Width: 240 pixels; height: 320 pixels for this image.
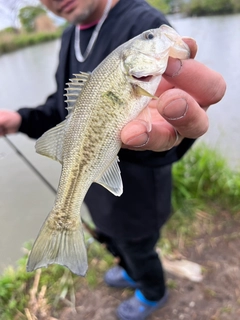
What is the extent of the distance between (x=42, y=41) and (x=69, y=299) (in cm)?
578

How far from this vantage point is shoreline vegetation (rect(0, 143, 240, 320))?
186cm

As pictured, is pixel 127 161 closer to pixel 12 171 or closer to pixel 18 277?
pixel 12 171

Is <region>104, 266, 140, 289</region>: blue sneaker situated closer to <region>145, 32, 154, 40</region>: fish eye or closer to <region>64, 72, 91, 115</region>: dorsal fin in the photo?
<region>64, 72, 91, 115</region>: dorsal fin

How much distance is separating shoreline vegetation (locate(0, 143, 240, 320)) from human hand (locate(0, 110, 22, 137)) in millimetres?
885

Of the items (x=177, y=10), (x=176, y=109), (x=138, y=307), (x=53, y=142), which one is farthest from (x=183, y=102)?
(x=177, y=10)

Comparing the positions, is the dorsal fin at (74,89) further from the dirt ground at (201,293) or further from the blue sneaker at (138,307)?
the dirt ground at (201,293)

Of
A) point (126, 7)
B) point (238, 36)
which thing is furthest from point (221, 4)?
point (126, 7)

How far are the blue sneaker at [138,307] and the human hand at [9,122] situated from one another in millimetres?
1170

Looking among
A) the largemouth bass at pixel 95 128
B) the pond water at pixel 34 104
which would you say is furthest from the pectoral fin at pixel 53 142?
the pond water at pixel 34 104

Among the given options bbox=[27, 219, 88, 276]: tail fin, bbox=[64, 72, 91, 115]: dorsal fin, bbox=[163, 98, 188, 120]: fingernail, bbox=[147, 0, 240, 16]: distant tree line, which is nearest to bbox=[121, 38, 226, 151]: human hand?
bbox=[163, 98, 188, 120]: fingernail

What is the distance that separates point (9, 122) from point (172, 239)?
1.42 metres

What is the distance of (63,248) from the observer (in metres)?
0.94

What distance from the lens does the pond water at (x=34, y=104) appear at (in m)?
1.52

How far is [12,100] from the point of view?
3.10 m
